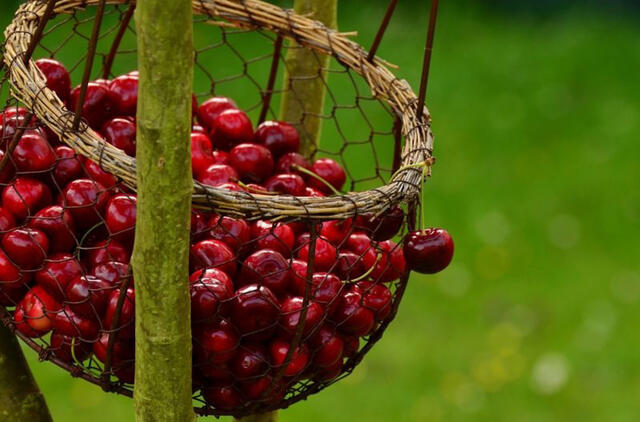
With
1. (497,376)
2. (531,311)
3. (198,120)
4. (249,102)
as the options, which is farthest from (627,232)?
(198,120)

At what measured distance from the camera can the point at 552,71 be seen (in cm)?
448

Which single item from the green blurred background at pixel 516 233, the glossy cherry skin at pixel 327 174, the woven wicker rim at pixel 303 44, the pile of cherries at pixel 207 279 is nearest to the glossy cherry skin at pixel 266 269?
the pile of cherries at pixel 207 279

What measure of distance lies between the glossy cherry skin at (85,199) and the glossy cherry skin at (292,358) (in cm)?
26

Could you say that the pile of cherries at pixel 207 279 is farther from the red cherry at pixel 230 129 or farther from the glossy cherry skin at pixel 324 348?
the red cherry at pixel 230 129

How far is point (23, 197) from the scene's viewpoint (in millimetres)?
1170

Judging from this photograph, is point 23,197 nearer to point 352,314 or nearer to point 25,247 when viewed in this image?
point 25,247

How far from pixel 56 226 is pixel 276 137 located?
1.49 feet

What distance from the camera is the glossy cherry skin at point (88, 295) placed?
109 cm

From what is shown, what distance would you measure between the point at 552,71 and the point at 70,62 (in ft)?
7.25

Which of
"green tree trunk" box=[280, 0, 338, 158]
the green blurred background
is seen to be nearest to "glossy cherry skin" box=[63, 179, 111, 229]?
"green tree trunk" box=[280, 0, 338, 158]

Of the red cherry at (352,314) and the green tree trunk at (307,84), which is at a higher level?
the green tree trunk at (307,84)

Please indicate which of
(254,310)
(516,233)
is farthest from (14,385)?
(516,233)

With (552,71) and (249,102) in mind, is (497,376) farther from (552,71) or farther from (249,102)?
(552,71)

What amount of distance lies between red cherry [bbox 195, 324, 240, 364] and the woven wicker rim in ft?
0.51
